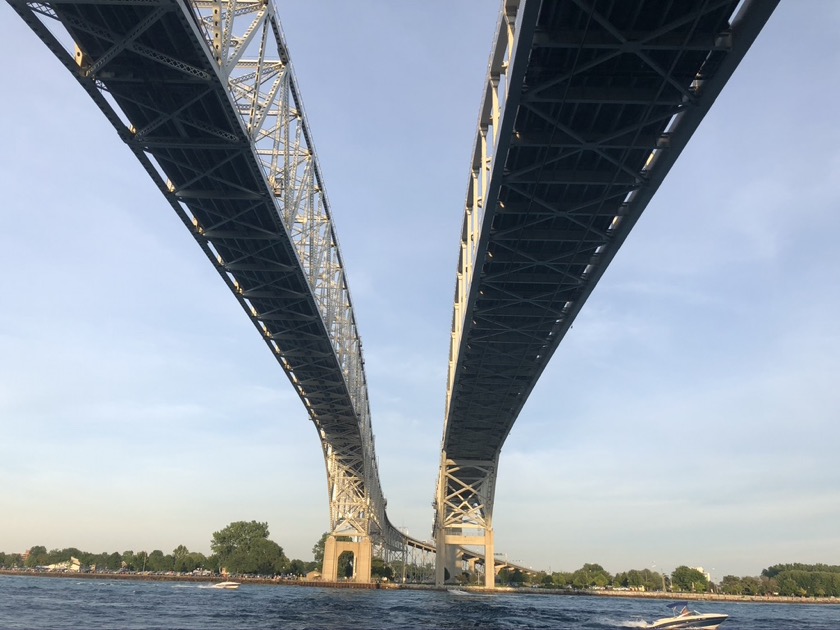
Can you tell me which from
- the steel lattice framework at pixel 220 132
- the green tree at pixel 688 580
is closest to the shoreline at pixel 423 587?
the green tree at pixel 688 580

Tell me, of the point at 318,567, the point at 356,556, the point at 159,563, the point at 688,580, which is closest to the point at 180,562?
the point at 159,563

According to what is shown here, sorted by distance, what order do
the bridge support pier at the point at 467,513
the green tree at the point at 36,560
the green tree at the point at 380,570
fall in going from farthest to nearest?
1. the green tree at the point at 36,560
2. the green tree at the point at 380,570
3. the bridge support pier at the point at 467,513

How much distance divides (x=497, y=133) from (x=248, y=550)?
142692 millimetres

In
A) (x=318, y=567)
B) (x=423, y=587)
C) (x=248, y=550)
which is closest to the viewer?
(x=423, y=587)

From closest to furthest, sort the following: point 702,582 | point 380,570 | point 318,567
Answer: point 380,570, point 702,582, point 318,567

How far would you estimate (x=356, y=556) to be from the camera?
98000 millimetres

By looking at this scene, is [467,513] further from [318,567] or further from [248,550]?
[318,567]

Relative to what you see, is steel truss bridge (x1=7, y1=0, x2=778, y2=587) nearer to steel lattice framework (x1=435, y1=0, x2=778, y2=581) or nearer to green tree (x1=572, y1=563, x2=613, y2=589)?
steel lattice framework (x1=435, y1=0, x2=778, y2=581)

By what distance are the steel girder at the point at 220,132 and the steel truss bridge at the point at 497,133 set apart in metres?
0.07

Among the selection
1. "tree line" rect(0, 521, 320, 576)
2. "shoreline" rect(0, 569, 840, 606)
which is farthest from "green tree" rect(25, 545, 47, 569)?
"shoreline" rect(0, 569, 840, 606)

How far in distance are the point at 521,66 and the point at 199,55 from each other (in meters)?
9.98

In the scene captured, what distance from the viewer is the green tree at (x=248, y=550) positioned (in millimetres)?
140875

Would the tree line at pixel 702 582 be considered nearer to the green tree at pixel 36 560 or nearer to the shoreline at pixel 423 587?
the shoreline at pixel 423 587

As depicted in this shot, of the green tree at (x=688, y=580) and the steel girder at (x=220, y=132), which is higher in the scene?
the steel girder at (x=220, y=132)
